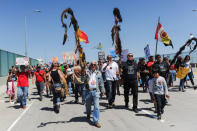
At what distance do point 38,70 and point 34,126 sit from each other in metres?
5.07

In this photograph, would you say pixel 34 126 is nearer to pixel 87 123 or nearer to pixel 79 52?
pixel 87 123

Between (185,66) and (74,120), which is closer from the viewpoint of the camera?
(74,120)

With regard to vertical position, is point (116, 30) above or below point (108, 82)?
above

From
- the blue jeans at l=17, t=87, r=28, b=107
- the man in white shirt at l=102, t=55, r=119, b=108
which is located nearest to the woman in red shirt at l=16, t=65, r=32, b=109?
the blue jeans at l=17, t=87, r=28, b=107

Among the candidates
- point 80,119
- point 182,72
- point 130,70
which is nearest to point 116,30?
point 130,70

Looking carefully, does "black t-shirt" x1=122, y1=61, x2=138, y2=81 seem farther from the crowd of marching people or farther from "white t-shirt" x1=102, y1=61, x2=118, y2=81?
"white t-shirt" x1=102, y1=61, x2=118, y2=81

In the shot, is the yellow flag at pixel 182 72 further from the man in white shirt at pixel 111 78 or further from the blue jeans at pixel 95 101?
the blue jeans at pixel 95 101

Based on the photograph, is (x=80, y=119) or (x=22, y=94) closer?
(x=80, y=119)

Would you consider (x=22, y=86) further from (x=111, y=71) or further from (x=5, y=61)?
(x=5, y=61)

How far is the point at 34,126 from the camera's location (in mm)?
5227

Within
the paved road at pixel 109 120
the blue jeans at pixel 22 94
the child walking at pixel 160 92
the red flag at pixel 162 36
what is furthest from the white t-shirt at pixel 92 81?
the red flag at pixel 162 36

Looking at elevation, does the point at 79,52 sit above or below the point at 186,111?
above

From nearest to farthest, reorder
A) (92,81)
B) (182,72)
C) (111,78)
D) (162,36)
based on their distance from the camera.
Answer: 1. (92,81)
2. (111,78)
3. (162,36)
4. (182,72)

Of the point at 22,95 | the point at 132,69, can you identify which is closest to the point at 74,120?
the point at 132,69
